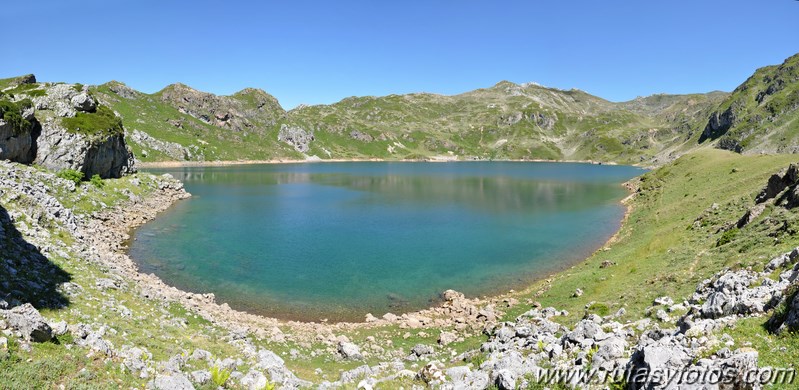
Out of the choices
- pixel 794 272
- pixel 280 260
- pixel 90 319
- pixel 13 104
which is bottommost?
pixel 280 260

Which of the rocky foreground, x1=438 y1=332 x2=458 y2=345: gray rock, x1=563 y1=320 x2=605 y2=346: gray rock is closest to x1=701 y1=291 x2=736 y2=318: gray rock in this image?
the rocky foreground

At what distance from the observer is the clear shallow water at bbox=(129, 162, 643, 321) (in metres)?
41.0

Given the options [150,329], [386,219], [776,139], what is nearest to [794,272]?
[150,329]

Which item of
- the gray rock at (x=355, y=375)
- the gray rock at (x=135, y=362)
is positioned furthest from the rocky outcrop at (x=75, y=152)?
the gray rock at (x=355, y=375)

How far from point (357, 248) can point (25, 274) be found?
3781 centimetres

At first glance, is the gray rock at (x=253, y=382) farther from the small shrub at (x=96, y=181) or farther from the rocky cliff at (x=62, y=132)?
the small shrub at (x=96, y=181)

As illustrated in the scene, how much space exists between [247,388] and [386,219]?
64.4 m

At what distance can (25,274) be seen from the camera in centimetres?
2411

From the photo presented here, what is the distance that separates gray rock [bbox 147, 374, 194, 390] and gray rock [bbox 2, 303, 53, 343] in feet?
15.8

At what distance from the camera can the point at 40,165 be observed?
73.7m

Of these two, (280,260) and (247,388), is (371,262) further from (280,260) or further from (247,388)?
(247,388)

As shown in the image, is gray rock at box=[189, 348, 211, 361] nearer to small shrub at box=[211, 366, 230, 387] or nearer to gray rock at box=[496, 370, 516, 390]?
small shrub at box=[211, 366, 230, 387]

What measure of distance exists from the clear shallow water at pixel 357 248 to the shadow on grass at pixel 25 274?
48.0 feet

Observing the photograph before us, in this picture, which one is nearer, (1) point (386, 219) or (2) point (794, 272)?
(2) point (794, 272)
